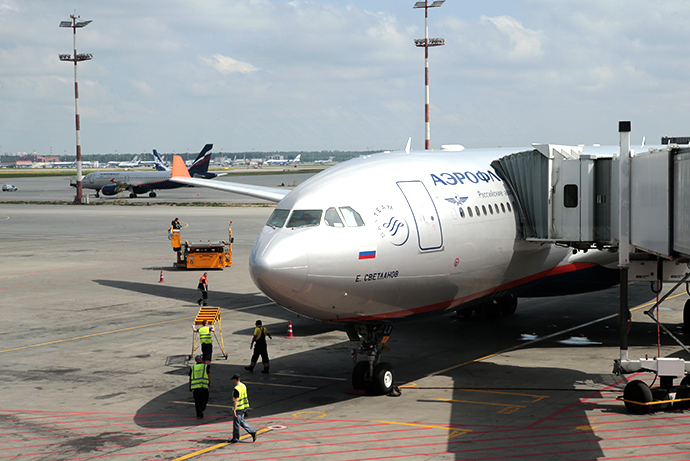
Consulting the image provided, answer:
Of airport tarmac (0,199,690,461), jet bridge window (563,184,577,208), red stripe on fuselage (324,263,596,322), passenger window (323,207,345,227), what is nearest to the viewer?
airport tarmac (0,199,690,461)

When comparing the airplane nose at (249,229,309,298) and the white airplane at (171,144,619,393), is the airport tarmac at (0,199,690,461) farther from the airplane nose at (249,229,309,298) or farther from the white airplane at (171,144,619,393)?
the airplane nose at (249,229,309,298)

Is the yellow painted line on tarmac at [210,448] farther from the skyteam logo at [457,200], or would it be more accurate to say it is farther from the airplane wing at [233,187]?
the airplane wing at [233,187]

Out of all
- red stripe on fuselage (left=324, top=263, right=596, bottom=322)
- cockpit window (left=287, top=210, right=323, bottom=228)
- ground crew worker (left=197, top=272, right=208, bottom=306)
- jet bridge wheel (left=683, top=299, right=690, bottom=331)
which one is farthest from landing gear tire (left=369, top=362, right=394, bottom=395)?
ground crew worker (left=197, top=272, right=208, bottom=306)

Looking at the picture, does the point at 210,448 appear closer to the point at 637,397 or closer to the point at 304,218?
the point at 304,218

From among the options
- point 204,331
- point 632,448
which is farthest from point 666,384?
point 204,331

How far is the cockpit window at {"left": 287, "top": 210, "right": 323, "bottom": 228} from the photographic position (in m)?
17.3

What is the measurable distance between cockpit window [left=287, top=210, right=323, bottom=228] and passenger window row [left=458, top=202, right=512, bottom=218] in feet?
14.4

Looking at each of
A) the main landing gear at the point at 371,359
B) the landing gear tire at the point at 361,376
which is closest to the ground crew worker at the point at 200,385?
the main landing gear at the point at 371,359

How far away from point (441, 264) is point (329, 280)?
3.61 metres

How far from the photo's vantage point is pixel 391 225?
696 inches

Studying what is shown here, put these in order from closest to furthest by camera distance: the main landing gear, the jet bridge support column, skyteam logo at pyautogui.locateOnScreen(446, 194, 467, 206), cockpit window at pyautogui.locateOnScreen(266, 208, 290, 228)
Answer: cockpit window at pyautogui.locateOnScreen(266, 208, 290, 228) < the jet bridge support column < the main landing gear < skyteam logo at pyautogui.locateOnScreen(446, 194, 467, 206)

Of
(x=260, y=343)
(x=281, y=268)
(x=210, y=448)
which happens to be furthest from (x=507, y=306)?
(x=210, y=448)

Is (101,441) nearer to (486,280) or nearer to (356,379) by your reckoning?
(356,379)

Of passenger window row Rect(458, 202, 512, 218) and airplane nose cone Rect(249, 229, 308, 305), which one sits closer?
airplane nose cone Rect(249, 229, 308, 305)
